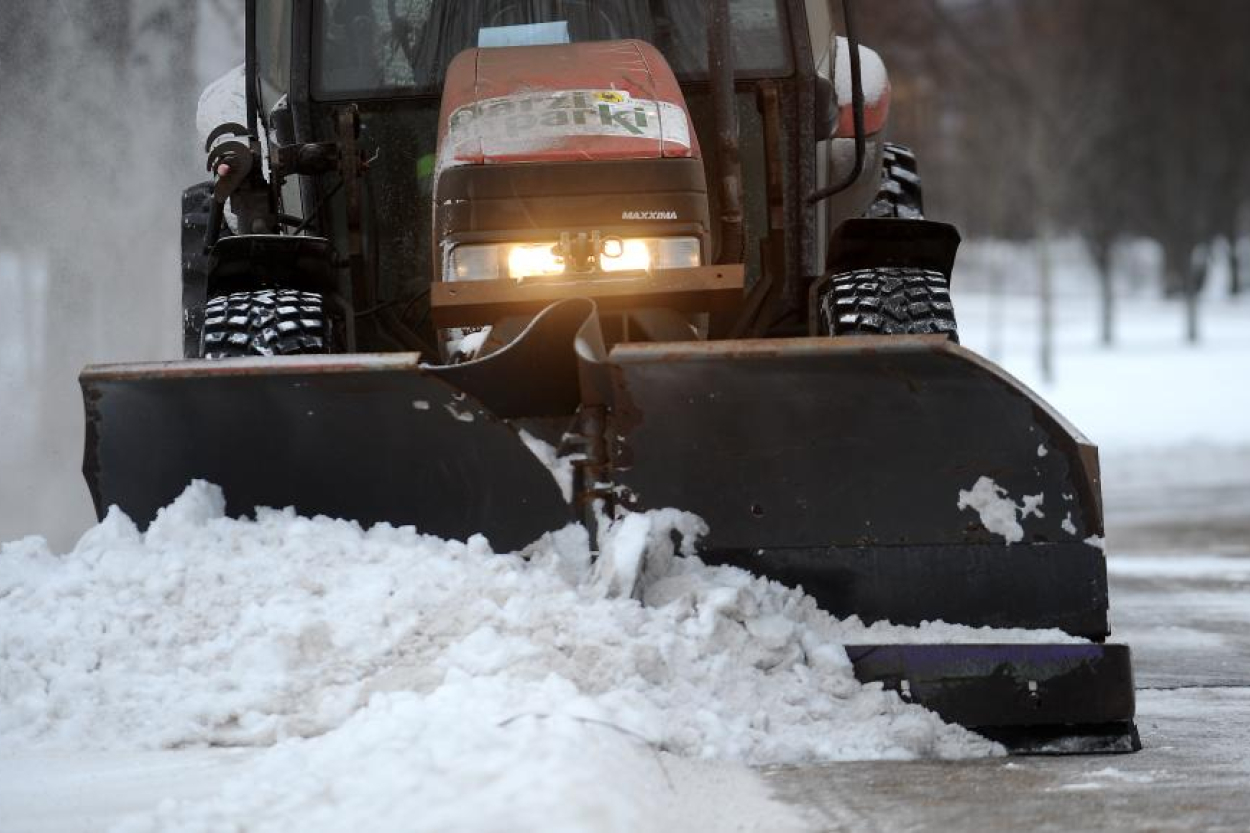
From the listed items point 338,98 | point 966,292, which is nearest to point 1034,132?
point 966,292

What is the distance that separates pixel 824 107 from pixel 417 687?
8.74 feet

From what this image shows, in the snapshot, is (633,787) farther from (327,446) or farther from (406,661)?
(327,446)

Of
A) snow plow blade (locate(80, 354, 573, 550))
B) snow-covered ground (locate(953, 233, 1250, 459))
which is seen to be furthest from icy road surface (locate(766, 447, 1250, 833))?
snow-covered ground (locate(953, 233, 1250, 459))

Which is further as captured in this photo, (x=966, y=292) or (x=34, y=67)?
(x=966, y=292)

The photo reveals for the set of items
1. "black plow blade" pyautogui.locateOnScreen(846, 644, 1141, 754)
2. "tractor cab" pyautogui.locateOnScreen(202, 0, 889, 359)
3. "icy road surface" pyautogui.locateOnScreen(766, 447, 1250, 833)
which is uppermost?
"tractor cab" pyautogui.locateOnScreen(202, 0, 889, 359)

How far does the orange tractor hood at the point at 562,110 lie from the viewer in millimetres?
5195

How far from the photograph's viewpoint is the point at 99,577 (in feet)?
15.6

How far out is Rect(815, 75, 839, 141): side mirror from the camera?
6082 millimetres

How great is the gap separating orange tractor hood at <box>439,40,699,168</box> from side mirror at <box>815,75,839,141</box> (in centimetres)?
71

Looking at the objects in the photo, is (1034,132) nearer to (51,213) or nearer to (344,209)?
Result: (51,213)

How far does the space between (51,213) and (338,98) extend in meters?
6.05

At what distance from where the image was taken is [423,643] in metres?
4.44

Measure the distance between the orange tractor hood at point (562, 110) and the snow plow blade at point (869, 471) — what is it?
83 centimetres

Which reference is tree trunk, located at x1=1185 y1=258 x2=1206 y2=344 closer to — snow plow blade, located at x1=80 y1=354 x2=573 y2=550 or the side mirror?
the side mirror
